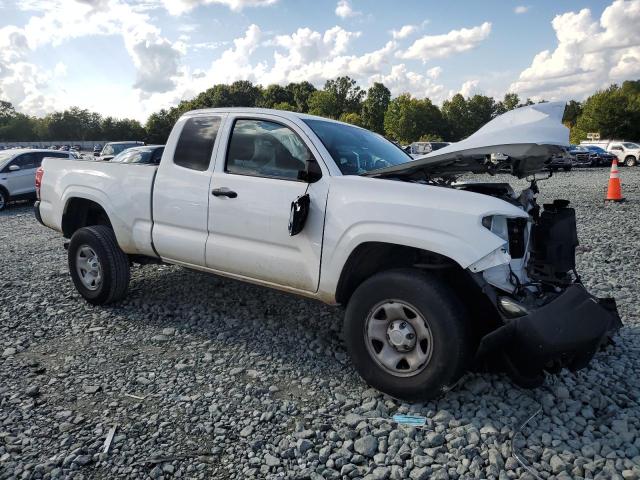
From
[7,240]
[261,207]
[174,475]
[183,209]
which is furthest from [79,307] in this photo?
A: [7,240]

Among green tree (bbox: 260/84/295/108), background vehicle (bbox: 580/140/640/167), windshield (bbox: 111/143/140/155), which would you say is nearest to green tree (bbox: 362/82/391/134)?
green tree (bbox: 260/84/295/108)

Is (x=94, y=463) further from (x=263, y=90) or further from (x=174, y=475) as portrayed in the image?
(x=263, y=90)

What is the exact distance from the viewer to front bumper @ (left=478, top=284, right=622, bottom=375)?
283cm

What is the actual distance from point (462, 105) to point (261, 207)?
8768 centimetres

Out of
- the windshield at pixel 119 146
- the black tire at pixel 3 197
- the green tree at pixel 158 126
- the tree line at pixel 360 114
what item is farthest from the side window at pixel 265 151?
the green tree at pixel 158 126

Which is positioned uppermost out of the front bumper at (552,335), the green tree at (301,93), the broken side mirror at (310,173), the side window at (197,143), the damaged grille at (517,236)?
the green tree at (301,93)

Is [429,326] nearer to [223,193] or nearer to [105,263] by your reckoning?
[223,193]

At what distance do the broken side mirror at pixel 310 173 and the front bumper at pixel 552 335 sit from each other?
1.62m

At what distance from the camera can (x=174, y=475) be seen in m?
2.64

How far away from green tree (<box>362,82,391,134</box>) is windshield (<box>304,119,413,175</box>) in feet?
246

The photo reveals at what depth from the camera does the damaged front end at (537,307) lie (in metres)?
2.85

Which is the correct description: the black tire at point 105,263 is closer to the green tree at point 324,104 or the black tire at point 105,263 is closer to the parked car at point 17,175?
the parked car at point 17,175

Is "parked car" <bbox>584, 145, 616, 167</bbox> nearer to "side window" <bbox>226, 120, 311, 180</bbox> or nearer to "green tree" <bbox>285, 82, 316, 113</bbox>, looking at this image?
"side window" <bbox>226, 120, 311, 180</bbox>

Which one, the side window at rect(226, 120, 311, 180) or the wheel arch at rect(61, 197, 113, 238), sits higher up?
the side window at rect(226, 120, 311, 180)
